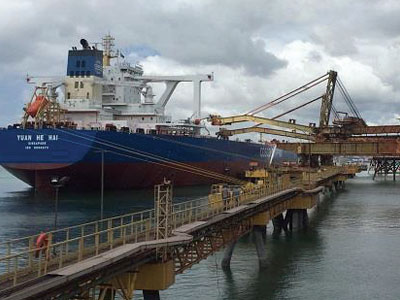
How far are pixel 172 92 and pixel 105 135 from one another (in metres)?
29.3

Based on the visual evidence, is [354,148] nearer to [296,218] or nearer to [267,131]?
[267,131]

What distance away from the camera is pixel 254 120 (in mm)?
91312

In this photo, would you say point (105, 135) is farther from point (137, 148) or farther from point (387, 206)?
point (387, 206)

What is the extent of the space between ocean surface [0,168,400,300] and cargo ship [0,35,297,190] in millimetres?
3657

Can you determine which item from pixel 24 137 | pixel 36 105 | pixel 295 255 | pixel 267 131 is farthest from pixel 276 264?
pixel 267 131

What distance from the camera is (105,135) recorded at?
180 ft

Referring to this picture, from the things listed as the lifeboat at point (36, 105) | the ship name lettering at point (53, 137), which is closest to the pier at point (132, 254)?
the ship name lettering at point (53, 137)

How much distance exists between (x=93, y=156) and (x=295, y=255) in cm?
2848

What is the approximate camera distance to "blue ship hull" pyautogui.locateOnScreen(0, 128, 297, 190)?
177 feet

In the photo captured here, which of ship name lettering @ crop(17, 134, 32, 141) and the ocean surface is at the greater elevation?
ship name lettering @ crop(17, 134, 32, 141)

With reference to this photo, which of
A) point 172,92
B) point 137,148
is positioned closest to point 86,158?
point 137,148

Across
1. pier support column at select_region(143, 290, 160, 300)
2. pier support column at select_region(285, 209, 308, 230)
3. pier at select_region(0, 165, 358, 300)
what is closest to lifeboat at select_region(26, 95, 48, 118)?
pier at select_region(0, 165, 358, 300)

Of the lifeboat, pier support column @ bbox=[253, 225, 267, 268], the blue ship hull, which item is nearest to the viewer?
pier support column @ bbox=[253, 225, 267, 268]

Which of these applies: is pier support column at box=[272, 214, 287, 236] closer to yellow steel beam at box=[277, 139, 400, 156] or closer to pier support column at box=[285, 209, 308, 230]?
pier support column at box=[285, 209, 308, 230]
